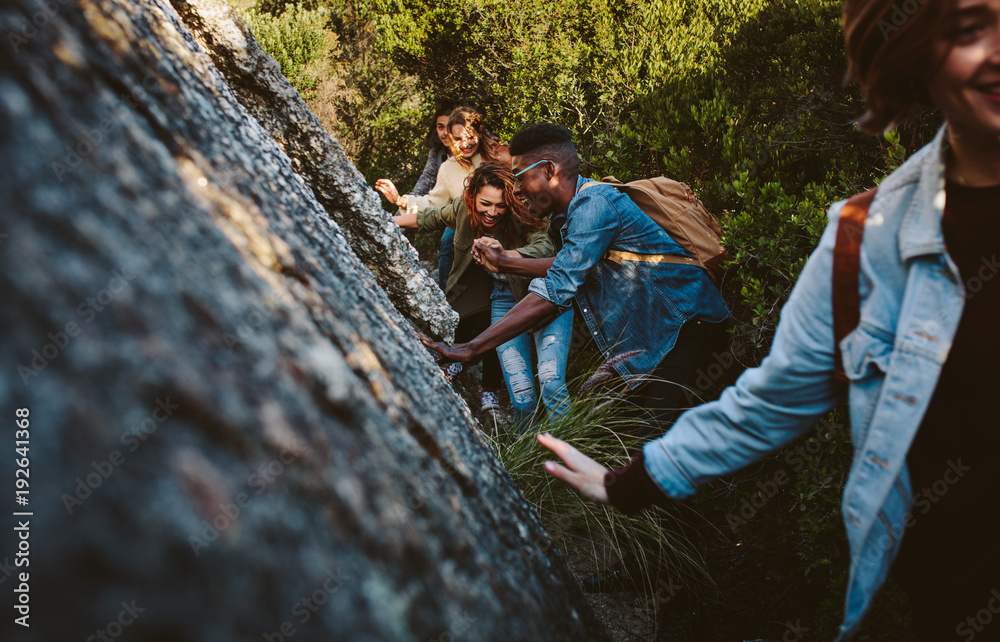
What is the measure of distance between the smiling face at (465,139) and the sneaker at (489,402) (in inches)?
102

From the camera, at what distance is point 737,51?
455cm

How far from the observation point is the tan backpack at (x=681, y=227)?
331cm

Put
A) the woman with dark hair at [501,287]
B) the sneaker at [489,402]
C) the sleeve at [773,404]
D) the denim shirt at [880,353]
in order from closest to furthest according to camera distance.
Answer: the denim shirt at [880,353] → the sleeve at [773,404] → the woman with dark hair at [501,287] → the sneaker at [489,402]

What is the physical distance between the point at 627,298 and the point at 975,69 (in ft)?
7.74

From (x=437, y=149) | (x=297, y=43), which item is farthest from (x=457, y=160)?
(x=297, y=43)

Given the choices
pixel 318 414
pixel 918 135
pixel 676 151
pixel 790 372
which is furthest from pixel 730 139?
pixel 318 414

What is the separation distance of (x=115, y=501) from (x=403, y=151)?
10.6 metres

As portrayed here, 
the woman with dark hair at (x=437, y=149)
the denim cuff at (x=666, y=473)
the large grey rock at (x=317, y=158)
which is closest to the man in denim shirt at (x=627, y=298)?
the large grey rock at (x=317, y=158)

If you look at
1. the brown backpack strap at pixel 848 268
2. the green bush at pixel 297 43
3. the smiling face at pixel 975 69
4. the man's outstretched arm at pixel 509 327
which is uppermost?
the green bush at pixel 297 43

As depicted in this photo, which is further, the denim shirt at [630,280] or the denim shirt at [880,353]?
the denim shirt at [630,280]

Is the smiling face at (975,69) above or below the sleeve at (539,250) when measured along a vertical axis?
above

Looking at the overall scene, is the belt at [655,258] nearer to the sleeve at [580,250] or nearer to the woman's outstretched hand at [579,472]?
the sleeve at [580,250]

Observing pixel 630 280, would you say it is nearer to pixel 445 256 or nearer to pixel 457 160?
pixel 445 256

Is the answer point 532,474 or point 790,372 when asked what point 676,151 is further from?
point 790,372
